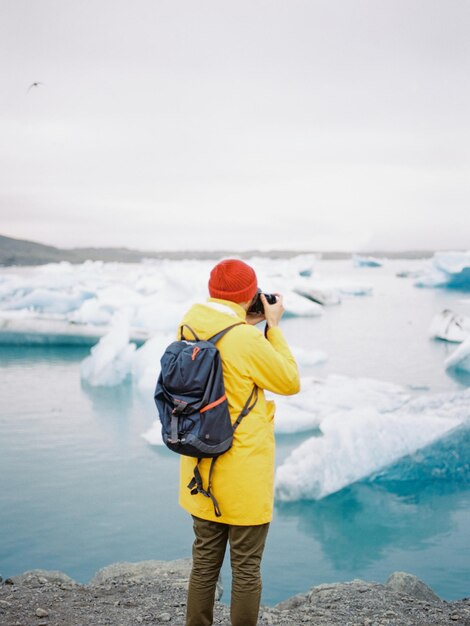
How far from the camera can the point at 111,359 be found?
7.68m

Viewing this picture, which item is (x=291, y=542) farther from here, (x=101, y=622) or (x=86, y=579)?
(x=101, y=622)

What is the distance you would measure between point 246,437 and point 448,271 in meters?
21.1

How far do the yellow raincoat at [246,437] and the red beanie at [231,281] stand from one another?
0.11 metres

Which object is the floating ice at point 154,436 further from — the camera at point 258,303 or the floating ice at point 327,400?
the camera at point 258,303

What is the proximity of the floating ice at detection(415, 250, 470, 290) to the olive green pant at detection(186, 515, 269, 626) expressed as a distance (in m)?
19.7

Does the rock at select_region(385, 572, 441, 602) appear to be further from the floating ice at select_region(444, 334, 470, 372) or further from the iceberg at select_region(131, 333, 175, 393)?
the floating ice at select_region(444, 334, 470, 372)

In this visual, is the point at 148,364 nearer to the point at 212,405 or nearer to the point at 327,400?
the point at 327,400

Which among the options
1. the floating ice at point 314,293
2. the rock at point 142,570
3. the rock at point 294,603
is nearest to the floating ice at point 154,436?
the rock at point 142,570

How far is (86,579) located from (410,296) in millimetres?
Result: 21103

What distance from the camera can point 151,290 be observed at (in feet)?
59.9

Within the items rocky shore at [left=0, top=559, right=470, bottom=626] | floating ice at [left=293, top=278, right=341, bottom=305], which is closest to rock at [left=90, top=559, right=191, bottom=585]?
rocky shore at [left=0, top=559, right=470, bottom=626]

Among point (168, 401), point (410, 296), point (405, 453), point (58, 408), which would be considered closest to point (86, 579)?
point (168, 401)

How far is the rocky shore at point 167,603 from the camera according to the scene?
6.99ft

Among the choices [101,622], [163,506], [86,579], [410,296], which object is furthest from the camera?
[410,296]
